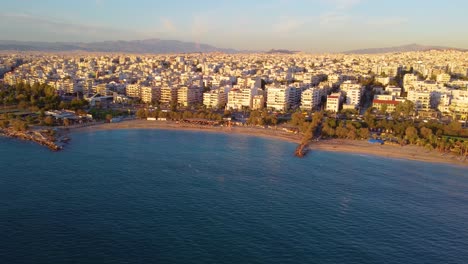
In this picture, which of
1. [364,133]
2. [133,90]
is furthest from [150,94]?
[364,133]

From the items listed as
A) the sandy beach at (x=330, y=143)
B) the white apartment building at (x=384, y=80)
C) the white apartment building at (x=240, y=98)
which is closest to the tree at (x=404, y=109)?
the sandy beach at (x=330, y=143)

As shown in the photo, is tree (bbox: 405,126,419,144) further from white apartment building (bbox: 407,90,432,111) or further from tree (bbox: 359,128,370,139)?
white apartment building (bbox: 407,90,432,111)

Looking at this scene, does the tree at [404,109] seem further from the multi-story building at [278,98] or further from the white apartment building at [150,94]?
the white apartment building at [150,94]

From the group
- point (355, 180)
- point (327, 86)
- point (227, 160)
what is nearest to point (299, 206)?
point (355, 180)

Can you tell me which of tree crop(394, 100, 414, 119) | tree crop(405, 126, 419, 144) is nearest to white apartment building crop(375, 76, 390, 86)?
tree crop(394, 100, 414, 119)

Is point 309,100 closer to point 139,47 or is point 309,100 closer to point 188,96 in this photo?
point 188,96

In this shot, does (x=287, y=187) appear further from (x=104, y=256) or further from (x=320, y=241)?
(x=104, y=256)
